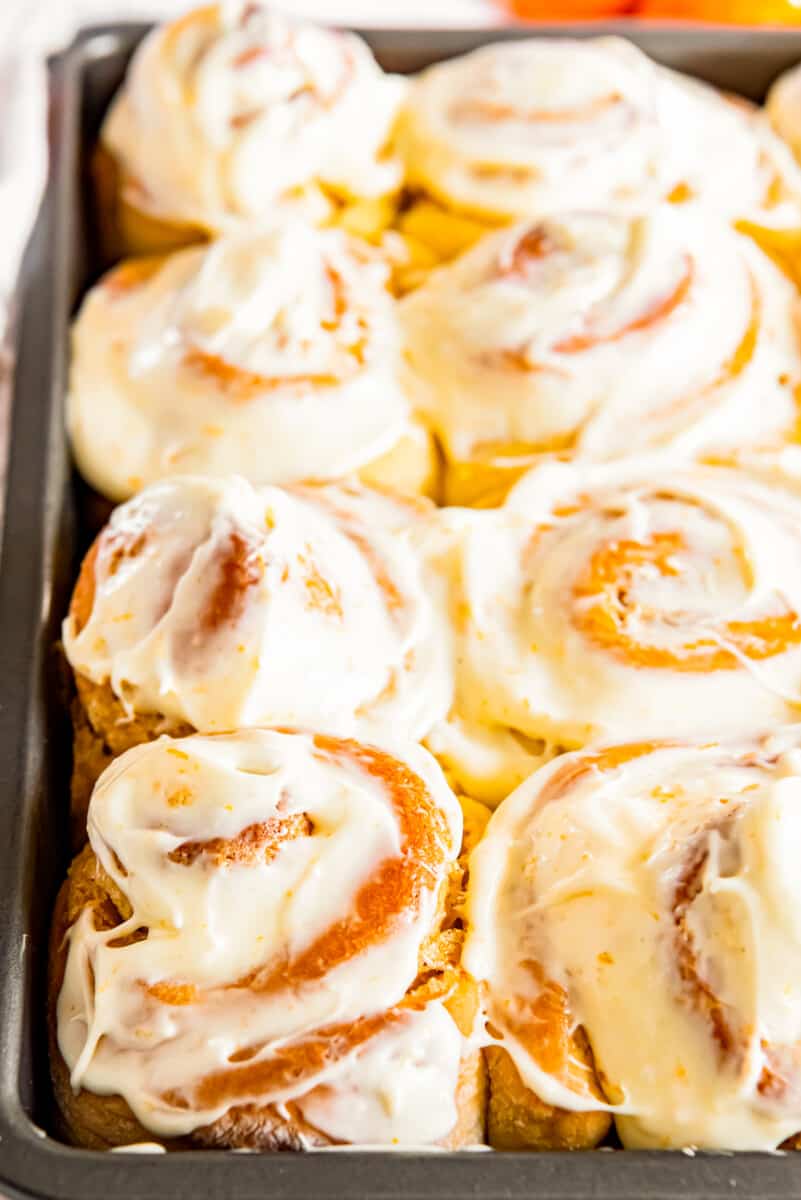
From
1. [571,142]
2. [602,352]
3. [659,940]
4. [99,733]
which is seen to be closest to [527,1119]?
[659,940]

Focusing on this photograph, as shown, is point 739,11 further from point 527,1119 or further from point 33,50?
point 527,1119

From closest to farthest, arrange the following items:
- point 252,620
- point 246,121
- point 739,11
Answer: point 252,620 < point 246,121 < point 739,11

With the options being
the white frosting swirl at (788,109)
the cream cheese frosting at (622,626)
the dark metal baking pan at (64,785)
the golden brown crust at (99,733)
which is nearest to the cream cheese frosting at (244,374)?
the dark metal baking pan at (64,785)

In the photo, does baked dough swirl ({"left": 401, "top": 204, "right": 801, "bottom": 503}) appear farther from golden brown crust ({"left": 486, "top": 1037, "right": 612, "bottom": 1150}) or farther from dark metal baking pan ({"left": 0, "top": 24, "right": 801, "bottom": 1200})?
golden brown crust ({"left": 486, "top": 1037, "right": 612, "bottom": 1150})

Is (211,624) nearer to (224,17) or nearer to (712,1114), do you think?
(712,1114)

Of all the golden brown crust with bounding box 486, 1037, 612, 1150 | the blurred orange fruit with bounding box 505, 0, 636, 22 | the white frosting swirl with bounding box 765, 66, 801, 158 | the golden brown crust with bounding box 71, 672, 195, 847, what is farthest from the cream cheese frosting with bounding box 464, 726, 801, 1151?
the blurred orange fruit with bounding box 505, 0, 636, 22

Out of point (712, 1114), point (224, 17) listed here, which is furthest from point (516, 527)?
point (224, 17)

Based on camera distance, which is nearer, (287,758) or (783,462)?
(287,758)
